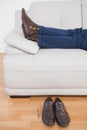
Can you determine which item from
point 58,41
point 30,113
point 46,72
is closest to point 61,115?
point 30,113

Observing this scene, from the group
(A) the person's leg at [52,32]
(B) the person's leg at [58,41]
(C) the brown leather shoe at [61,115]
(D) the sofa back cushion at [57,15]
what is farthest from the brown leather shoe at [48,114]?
(D) the sofa back cushion at [57,15]

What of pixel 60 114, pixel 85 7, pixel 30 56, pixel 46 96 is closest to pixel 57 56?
pixel 30 56

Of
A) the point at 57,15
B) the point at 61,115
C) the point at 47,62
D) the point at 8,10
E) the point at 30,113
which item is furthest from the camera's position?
the point at 8,10

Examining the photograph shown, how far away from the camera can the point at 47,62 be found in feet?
5.51

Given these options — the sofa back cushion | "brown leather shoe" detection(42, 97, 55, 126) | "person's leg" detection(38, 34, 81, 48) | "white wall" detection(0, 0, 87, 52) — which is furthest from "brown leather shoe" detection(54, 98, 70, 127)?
"white wall" detection(0, 0, 87, 52)

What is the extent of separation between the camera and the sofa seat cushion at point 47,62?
5.49ft

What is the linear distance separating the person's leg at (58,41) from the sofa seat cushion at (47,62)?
19 centimetres

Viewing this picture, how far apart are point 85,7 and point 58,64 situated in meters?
0.92

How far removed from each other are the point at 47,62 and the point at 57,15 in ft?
2.49

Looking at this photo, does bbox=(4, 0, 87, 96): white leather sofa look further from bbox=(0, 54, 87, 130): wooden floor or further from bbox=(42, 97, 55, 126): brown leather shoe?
bbox=(42, 97, 55, 126): brown leather shoe

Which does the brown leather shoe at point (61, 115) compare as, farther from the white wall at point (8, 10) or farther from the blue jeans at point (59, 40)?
the white wall at point (8, 10)

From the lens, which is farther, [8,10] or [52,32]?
[8,10]

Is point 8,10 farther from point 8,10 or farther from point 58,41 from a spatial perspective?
point 58,41

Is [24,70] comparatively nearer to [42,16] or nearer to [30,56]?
[30,56]
